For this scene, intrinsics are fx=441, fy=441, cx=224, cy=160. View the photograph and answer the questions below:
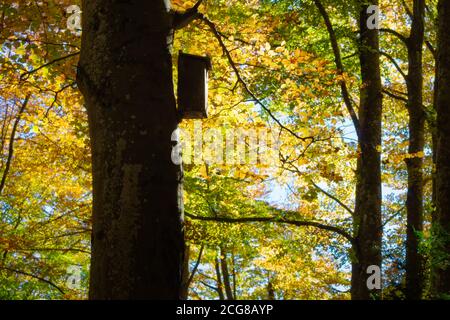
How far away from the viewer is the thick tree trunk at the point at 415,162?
31.3 ft

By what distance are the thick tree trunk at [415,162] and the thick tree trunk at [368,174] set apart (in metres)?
1.91

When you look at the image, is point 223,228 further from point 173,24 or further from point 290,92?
point 173,24

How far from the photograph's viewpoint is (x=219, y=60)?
8.94 meters

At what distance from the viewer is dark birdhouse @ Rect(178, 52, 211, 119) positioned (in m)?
3.10

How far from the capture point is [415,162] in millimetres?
10297

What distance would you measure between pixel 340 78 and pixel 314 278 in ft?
42.5

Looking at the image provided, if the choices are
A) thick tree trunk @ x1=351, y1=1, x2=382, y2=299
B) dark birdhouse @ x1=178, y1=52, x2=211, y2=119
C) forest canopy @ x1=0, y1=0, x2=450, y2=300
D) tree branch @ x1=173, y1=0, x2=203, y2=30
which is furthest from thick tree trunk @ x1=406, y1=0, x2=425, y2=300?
tree branch @ x1=173, y1=0, x2=203, y2=30

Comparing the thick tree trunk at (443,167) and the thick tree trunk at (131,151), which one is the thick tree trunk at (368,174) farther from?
the thick tree trunk at (131,151)

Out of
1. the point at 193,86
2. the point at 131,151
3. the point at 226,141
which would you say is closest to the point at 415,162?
the point at 226,141

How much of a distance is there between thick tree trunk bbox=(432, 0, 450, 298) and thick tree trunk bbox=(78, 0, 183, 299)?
8.37ft

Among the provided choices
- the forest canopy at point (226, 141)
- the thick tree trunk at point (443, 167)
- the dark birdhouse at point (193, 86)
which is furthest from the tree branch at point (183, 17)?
the thick tree trunk at point (443, 167)

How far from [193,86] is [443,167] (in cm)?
297

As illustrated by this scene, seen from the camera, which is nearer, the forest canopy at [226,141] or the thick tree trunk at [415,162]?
the forest canopy at [226,141]

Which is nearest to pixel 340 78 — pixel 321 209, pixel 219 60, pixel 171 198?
pixel 219 60
